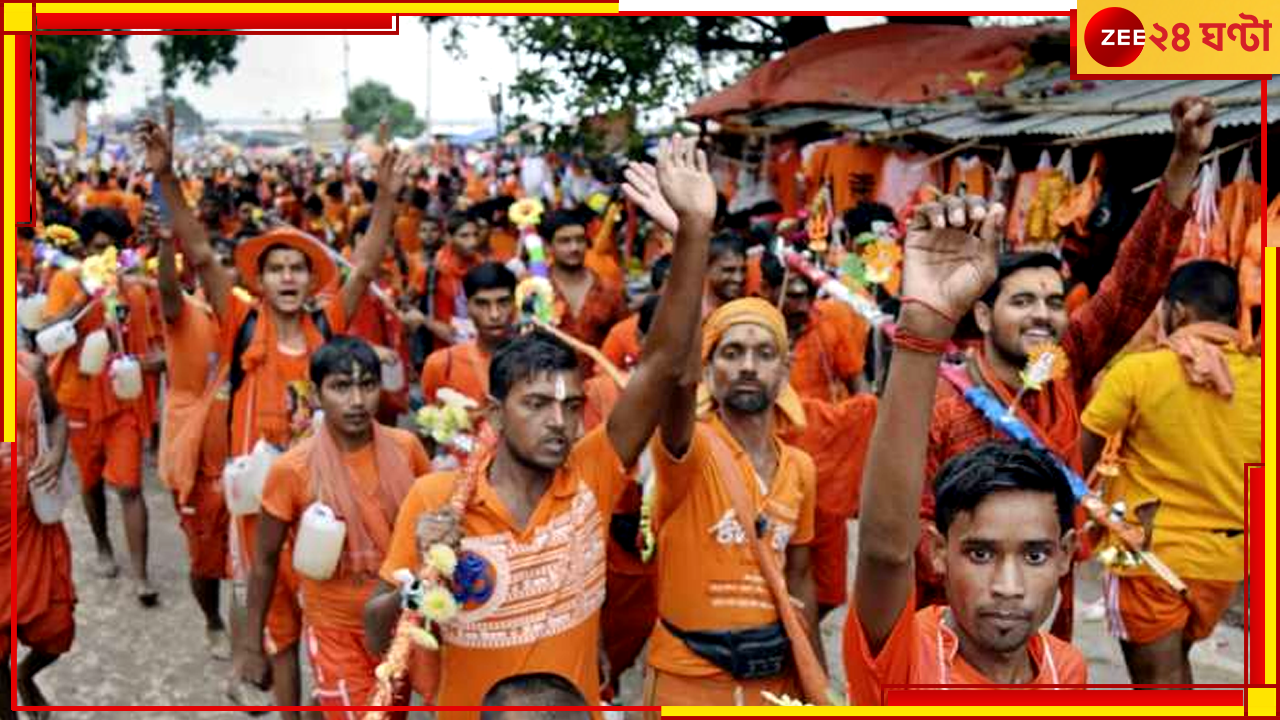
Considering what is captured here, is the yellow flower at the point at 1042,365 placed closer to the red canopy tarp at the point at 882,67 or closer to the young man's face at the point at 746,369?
the young man's face at the point at 746,369

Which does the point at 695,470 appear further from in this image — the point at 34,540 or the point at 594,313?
the point at 594,313

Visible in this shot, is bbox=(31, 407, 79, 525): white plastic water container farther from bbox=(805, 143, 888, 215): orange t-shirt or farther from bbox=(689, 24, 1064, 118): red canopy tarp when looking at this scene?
bbox=(689, 24, 1064, 118): red canopy tarp

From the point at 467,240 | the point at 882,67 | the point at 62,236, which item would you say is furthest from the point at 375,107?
the point at 62,236

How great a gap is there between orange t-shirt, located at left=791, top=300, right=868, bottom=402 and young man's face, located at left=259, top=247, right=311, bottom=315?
6.59 ft

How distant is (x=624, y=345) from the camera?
224 inches

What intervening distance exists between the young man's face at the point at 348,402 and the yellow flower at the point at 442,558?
1.28 meters

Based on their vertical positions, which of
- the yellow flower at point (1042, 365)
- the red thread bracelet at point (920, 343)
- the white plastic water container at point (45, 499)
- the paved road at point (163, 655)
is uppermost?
the red thread bracelet at point (920, 343)

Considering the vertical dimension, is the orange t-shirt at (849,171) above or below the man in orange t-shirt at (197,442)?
above

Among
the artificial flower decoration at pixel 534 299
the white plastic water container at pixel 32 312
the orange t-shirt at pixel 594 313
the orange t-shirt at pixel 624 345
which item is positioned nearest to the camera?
the artificial flower decoration at pixel 534 299

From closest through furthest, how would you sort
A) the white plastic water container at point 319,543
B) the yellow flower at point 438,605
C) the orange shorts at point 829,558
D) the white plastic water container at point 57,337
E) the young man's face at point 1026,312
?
the yellow flower at point 438,605
the young man's face at point 1026,312
the white plastic water container at point 319,543
the orange shorts at point 829,558
the white plastic water container at point 57,337

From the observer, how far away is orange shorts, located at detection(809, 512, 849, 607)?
4.72 metres

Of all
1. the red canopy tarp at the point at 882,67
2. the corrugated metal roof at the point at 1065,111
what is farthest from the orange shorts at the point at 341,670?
the red canopy tarp at the point at 882,67

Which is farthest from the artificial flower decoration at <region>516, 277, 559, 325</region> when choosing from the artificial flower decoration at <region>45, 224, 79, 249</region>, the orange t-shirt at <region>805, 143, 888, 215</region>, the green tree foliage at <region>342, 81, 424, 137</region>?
the green tree foliage at <region>342, 81, 424, 137</region>

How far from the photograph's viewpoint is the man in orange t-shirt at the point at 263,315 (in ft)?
16.6
